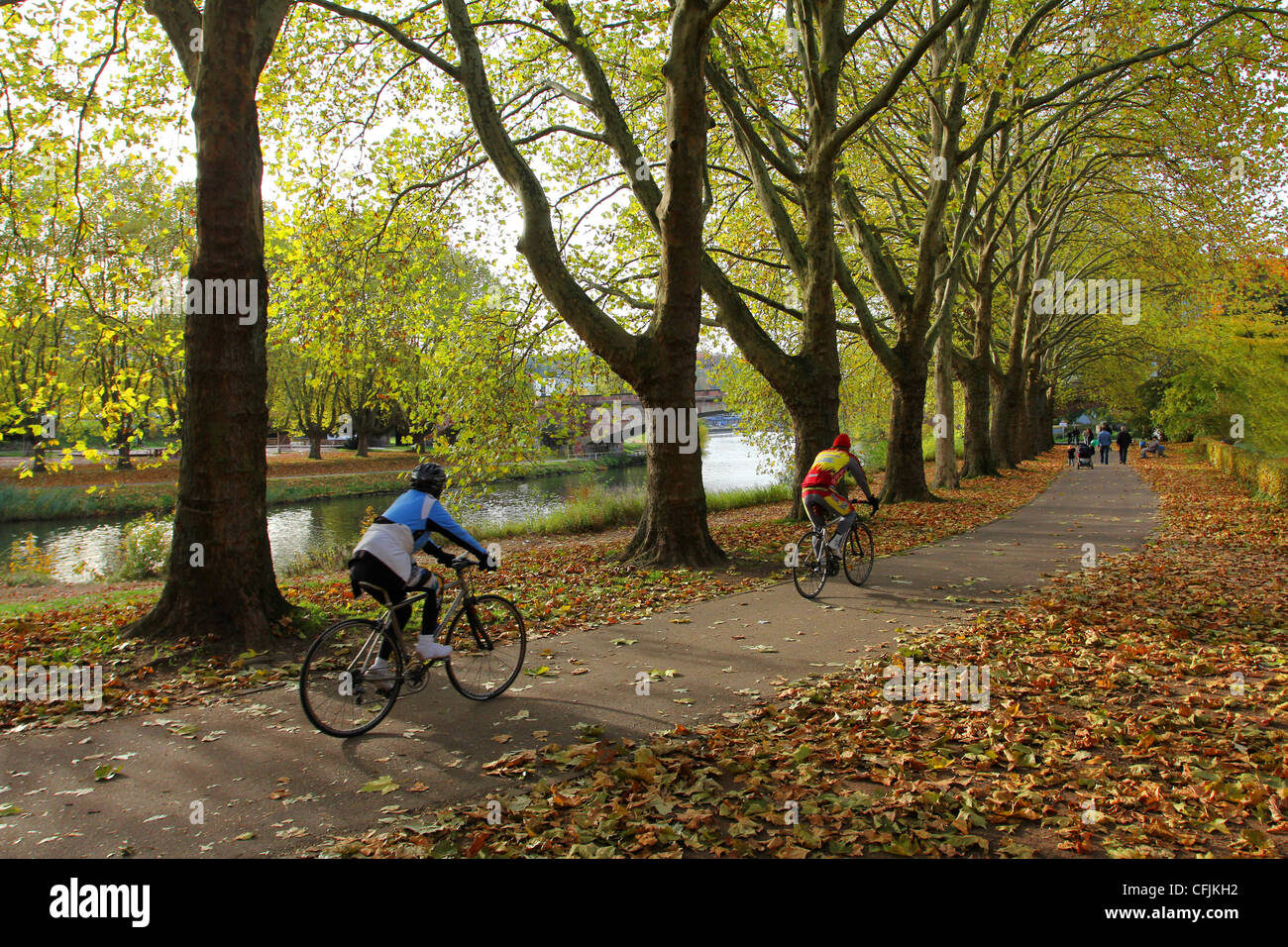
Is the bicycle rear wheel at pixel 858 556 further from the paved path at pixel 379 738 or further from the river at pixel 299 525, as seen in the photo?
the river at pixel 299 525

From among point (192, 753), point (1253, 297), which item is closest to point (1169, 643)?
point (192, 753)

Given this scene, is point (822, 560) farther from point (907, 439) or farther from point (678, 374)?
point (907, 439)

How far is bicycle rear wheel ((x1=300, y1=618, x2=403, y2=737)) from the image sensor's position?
5.13 meters

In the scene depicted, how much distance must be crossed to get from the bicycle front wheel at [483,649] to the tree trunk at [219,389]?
2.52m

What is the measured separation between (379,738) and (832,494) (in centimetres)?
626

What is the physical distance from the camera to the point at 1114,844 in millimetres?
3557

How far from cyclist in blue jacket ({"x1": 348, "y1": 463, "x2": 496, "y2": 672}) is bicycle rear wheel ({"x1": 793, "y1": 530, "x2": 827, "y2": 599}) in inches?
192

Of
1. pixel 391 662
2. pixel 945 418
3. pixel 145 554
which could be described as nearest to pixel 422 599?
pixel 391 662

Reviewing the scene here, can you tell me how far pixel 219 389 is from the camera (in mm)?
7414

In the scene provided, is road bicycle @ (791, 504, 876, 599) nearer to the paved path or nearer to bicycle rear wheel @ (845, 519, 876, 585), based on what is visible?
bicycle rear wheel @ (845, 519, 876, 585)

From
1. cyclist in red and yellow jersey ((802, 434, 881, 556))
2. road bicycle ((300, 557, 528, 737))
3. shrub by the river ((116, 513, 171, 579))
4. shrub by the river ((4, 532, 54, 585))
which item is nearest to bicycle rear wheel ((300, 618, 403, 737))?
road bicycle ((300, 557, 528, 737))

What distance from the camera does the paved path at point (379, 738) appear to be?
402 centimetres
